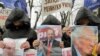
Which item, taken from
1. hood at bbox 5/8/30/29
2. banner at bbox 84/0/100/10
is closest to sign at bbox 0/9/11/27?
hood at bbox 5/8/30/29

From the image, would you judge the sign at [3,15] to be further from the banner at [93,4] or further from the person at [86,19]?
the person at [86,19]

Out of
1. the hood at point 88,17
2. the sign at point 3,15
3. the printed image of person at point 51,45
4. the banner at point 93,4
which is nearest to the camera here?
the hood at point 88,17

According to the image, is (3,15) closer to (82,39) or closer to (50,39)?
(50,39)

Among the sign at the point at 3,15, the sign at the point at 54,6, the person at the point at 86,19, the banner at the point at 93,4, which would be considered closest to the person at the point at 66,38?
the sign at the point at 54,6

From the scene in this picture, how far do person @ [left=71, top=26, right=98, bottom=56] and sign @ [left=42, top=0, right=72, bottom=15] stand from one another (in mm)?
1126

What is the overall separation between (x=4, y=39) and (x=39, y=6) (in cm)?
117

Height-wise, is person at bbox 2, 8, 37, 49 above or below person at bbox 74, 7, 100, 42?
below

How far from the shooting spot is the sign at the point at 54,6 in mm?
5273

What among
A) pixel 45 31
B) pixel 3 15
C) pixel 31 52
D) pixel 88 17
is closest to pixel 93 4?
pixel 88 17

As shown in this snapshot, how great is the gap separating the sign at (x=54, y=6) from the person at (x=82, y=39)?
113 cm

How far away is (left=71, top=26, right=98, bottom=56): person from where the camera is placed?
13.6ft

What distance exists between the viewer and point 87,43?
13.7 ft

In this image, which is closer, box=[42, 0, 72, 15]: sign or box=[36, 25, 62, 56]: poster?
box=[36, 25, 62, 56]: poster

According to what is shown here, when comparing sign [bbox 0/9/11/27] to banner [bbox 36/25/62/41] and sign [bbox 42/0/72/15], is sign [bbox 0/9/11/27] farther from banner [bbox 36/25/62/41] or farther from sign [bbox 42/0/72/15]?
banner [bbox 36/25/62/41]
